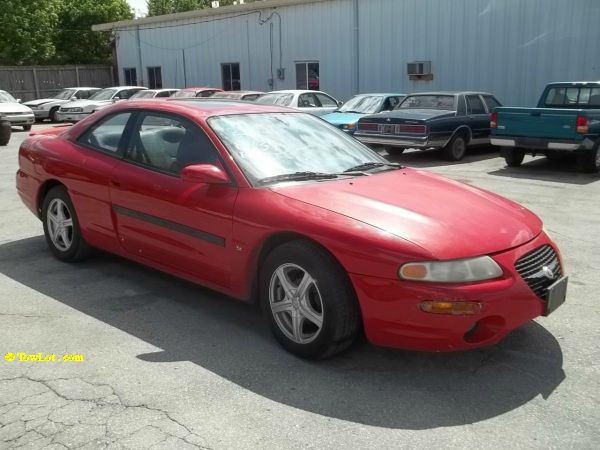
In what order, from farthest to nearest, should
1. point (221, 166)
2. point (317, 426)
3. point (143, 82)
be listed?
point (143, 82) < point (221, 166) < point (317, 426)

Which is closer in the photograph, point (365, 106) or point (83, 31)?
point (365, 106)

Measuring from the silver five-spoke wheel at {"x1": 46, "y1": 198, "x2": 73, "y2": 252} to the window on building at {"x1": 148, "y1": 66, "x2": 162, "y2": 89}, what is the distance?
76.4ft

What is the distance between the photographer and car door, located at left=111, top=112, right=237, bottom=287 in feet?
13.0

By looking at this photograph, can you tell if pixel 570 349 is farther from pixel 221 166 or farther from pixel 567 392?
pixel 221 166

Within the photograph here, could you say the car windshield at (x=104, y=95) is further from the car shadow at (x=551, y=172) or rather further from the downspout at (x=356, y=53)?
the car shadow at (x=551, y=172)

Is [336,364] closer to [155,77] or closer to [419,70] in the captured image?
[419,70]

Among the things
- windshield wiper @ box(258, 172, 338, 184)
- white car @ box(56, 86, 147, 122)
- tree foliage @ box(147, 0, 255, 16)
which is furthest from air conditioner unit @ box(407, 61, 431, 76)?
tree foliage @ box(147, 0, 255, 16)

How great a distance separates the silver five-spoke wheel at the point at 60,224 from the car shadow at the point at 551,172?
8.33 m

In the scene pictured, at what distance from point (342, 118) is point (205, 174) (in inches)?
414

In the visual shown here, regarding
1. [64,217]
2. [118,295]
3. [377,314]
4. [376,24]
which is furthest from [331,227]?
[376,24]

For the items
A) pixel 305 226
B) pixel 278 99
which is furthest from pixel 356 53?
pixel 305 226

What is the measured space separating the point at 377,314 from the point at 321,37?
18592mm

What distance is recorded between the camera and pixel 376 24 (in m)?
18.9

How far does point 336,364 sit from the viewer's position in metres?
3.56
